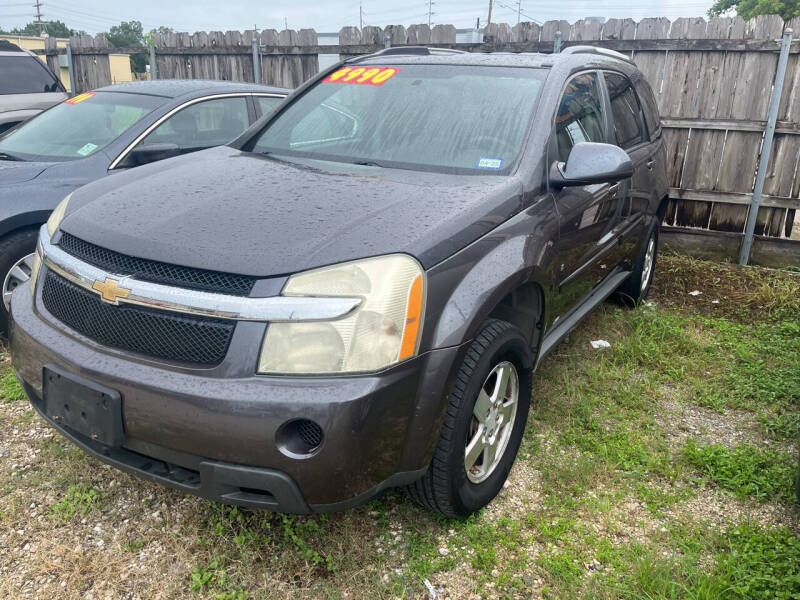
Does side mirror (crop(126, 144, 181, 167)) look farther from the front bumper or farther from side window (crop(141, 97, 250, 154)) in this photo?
the front bumper

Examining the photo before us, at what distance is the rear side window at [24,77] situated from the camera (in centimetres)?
743

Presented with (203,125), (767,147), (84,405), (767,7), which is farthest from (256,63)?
(767,7)

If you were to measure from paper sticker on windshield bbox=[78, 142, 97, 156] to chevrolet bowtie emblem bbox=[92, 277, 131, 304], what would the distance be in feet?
8.33

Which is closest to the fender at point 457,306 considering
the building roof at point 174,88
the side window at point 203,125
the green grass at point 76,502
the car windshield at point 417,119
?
the car windshield at point 417,119

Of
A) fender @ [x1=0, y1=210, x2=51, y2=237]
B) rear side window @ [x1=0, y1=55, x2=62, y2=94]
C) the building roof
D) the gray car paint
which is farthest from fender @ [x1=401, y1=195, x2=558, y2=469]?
rear side window @ [x1=0, y1=55, x2=62, y2=94]

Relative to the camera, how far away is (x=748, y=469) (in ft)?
9.84

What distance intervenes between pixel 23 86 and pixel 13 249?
4.79 meters

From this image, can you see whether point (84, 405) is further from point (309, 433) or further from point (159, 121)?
point (159, 121)

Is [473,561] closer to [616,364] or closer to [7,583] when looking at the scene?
[7,583]

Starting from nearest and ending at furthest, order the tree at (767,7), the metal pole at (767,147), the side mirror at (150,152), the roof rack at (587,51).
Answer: the roof rack at (587,51)
the side mirror at (150,152)
the metal pole at (767,147)
the tree at (767,7)

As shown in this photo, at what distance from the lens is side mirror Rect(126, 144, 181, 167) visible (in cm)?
421

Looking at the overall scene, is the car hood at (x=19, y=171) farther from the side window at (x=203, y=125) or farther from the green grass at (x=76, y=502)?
the green grass at (x=76, y=502)

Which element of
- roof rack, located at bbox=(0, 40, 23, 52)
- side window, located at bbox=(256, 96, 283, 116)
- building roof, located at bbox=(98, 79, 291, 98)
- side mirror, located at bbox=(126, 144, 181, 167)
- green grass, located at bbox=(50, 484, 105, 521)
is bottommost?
green grass, located at bbox=(50, 484, 105, 521)

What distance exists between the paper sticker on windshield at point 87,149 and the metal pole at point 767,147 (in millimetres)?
5643
